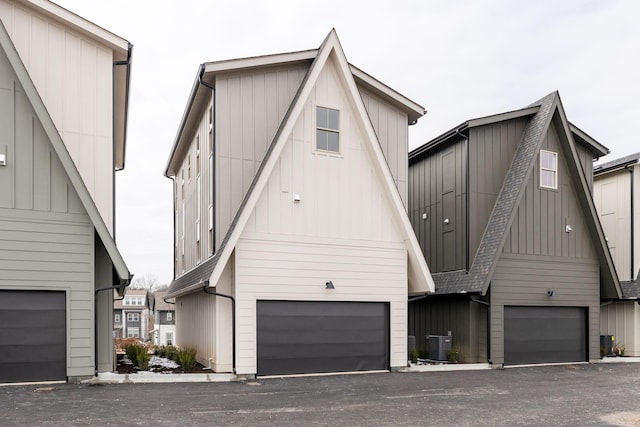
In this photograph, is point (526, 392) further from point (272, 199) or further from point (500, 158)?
point (500, 158)

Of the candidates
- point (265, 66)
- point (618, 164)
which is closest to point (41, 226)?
point (265, 66)

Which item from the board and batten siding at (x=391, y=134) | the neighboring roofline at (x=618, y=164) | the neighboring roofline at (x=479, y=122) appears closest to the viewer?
the board and batten siding at (x=391, y=134)

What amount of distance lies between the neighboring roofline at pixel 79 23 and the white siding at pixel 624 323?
18.3m

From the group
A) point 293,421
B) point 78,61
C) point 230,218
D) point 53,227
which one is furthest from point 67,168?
point 293,421

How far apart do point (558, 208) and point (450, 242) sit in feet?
11.2

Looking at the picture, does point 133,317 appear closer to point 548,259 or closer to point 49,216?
point 548,259

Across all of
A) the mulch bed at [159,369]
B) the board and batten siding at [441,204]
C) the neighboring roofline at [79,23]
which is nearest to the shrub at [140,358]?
the mulch bed at [159,369]

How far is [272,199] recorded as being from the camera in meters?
13.4

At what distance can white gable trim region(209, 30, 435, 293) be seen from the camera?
12.6m

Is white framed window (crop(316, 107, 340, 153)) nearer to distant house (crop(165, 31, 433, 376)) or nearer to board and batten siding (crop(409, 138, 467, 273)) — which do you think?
distant house (crop(165, 31, 433, 376))

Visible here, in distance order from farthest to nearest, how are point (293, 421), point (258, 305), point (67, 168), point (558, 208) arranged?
point (558, 208) < point (258, 305) < point (67, 168) < point (293, 421)

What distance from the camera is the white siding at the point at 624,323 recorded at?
64.3 ft

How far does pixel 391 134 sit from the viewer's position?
16.0 metres

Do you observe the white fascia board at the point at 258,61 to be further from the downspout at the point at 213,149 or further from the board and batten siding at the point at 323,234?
the board and batten siding at the point at 323,234
